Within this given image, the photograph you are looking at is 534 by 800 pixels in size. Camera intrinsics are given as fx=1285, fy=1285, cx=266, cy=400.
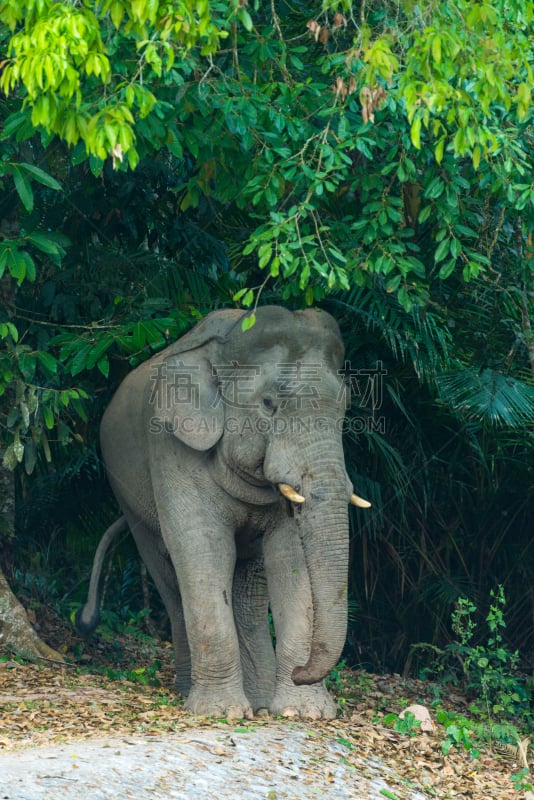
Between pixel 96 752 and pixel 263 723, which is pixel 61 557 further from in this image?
pixel 96 752

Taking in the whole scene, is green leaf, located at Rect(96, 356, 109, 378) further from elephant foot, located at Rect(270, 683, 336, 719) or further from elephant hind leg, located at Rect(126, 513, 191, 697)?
elephant foot, located at Rect(270, 683, 336, 719)

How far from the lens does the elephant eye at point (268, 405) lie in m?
7.70

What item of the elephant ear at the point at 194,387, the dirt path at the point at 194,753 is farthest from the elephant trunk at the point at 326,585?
the elephant ear at the point at 194,387

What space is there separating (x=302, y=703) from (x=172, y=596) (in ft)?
4.81

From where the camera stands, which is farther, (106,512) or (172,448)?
(106,512)

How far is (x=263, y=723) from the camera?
7512 mm

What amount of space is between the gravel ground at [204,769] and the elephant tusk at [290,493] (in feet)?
4.29

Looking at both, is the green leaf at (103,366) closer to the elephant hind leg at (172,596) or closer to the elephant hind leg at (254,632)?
the elephant hind leg at (172,596)

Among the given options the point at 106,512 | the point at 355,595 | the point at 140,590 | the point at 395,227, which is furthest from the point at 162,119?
the point at 140,590

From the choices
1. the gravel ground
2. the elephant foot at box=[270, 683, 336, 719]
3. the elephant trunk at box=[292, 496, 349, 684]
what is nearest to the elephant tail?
the elephant foot at box=[270, 683, 336, 719]

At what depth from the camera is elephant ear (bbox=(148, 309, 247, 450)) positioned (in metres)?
7.95

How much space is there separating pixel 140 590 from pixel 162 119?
249 inches

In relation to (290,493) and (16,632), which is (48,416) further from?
(290,493)

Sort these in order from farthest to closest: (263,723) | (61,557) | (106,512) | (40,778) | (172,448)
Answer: (61,557), (106,512), (172,448), (263,723), (40,778)
